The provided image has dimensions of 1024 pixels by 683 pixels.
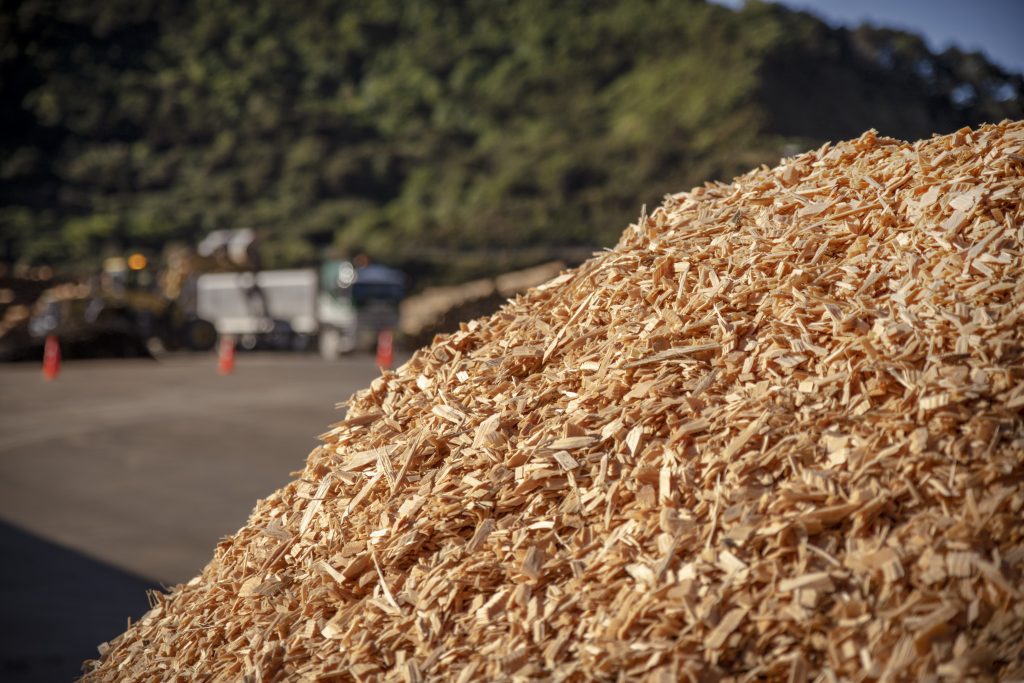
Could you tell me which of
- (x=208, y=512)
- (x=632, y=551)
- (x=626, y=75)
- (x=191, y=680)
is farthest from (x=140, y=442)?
(x=626, y=75)

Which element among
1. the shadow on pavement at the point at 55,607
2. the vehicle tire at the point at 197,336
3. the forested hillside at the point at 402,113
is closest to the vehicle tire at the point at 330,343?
the vehicle tire at the point at 197,336

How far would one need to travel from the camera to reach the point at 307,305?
35.2 m

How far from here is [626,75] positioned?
253 ft

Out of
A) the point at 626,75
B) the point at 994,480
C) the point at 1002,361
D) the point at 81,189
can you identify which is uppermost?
the point at 626,75

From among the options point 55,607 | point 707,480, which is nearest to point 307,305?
point 55,607

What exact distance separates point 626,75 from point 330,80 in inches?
1068

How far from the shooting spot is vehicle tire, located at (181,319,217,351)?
1427 inches

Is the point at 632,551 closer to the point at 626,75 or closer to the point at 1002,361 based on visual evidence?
the point at 1002,361

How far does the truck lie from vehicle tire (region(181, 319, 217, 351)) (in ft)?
2.91

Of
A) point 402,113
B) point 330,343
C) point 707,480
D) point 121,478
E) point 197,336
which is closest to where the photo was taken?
point 707,480

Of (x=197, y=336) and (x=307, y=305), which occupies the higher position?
(x=307, y=305)

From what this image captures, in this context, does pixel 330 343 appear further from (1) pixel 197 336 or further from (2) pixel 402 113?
(2) pixel 402 113

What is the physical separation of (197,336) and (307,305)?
14.9 ft

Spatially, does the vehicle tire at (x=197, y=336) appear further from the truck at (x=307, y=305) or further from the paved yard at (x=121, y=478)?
the paved yard at (x=121, y=478)
